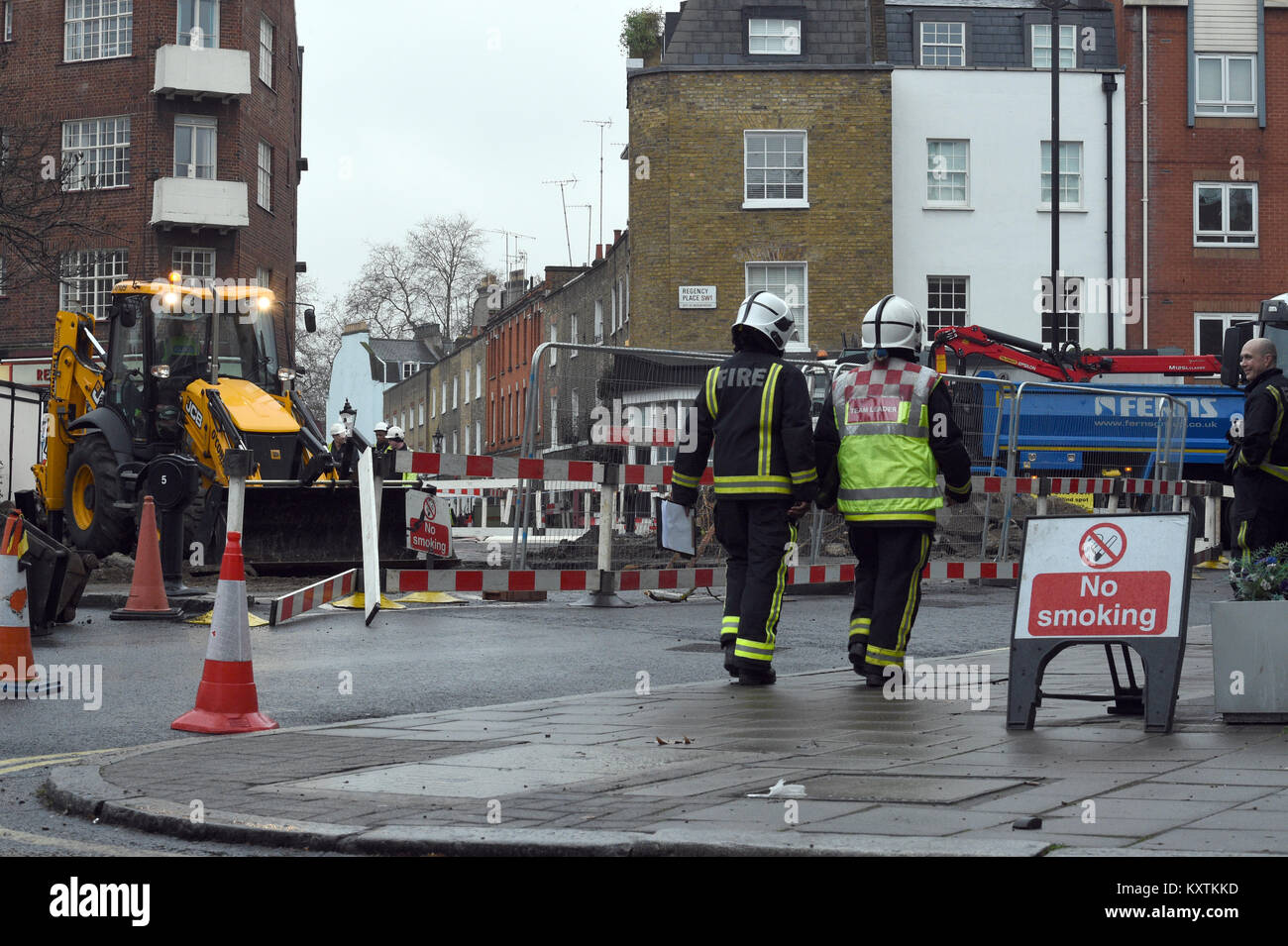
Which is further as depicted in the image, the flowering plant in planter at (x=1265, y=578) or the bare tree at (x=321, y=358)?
the bare tree at (x=321, y=358)

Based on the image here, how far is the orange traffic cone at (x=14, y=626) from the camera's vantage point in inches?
358

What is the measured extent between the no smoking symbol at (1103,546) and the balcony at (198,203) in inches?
1377

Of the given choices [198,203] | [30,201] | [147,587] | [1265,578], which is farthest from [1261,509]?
[198,203]

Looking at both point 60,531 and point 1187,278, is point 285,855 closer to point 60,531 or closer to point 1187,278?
point 60,531

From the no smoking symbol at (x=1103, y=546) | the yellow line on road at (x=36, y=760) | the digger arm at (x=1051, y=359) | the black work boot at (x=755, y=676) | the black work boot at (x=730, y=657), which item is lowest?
the yellow line on road at (x=36, y=760)

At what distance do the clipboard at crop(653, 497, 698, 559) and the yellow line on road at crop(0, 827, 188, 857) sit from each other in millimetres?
9169

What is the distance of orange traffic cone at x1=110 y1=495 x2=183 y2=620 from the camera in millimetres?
13180

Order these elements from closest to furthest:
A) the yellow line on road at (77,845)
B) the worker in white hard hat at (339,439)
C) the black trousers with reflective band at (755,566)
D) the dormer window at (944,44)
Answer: the yellow line on road at (77,845)
the black trousers with reflective band at (755,566)
the worker in white hard hat at (339,439)
the dormer window at (944,44)

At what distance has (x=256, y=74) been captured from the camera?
137ft

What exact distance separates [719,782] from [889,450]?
335 centimetres

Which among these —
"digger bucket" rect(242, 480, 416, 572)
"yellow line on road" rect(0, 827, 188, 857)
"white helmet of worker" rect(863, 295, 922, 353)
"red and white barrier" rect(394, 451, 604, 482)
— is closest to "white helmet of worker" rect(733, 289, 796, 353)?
"white helmet of worker" rect(863, 295, 922, 353)

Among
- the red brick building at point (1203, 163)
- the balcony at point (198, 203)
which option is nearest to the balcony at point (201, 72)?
the balcony at point (198, 203)

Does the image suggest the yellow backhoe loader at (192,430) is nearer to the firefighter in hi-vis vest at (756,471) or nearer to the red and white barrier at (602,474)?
the red and white barrier at (602,474)
